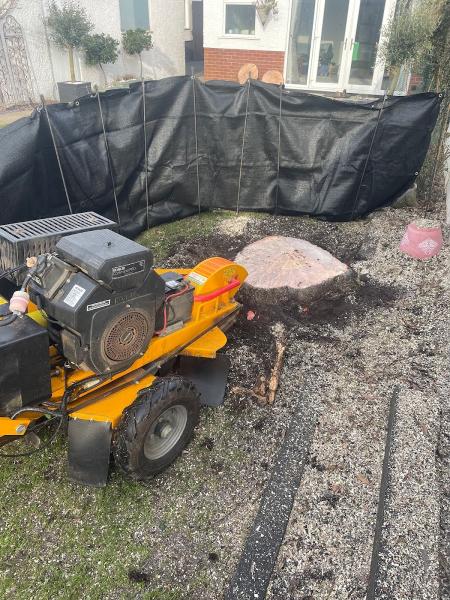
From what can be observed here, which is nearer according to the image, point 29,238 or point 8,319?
point 8,319

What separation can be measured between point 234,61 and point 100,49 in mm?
4941

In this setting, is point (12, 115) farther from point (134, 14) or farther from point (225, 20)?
point (225, 20)

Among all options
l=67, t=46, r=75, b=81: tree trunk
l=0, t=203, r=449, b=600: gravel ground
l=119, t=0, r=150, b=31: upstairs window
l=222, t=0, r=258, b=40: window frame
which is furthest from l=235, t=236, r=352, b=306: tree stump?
l=119, t=0, r=150, b=31: upstairs window

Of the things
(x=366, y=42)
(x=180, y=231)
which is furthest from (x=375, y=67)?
(x=180, y=231)

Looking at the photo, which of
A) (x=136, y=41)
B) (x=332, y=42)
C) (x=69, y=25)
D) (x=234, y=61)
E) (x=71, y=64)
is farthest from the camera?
(x=136, y=41)

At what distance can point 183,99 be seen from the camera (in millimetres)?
5961

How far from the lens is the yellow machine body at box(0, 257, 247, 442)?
2594mm

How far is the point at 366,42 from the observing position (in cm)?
1081

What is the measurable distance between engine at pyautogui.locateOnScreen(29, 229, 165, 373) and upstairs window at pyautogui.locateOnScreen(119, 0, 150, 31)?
51.7 feet

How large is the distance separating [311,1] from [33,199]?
9327 millimetres

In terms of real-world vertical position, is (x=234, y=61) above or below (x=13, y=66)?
above

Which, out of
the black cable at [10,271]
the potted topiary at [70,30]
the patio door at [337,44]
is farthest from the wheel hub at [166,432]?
the potted topiary at [70,30]

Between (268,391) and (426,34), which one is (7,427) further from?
(426,34)

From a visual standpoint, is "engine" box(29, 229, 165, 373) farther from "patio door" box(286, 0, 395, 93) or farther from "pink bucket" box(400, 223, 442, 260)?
"patio door" box(286, 0, 395, 93)
